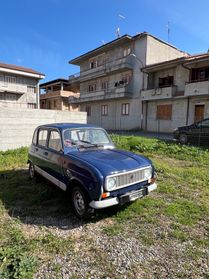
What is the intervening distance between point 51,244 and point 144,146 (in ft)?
26.7

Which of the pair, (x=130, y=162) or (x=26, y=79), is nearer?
(x=130, y=162)

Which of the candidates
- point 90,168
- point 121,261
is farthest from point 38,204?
point 121,261

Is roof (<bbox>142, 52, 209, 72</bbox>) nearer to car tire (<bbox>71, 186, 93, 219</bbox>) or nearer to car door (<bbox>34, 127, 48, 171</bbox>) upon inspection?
car door (<bbox>34, 127, 48, 171</bbox>)

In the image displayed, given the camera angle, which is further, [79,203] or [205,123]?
[205,123]

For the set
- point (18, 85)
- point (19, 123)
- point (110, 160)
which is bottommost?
point (110, 160)

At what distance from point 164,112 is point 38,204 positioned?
17753 mm

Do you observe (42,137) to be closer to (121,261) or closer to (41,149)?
(41,149)

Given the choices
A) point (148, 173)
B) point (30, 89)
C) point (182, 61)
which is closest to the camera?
point (148, 173)

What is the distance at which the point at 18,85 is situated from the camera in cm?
2964

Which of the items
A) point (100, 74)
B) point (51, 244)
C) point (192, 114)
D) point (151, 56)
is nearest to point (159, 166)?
point (51, 244)

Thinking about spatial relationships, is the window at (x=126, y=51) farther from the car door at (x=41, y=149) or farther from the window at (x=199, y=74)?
the car door at (x=41, y=149)

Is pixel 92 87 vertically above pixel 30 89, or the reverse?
pixel 92 87

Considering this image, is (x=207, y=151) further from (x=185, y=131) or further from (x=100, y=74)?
(x=100, y=74)

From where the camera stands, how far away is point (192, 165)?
789cm
